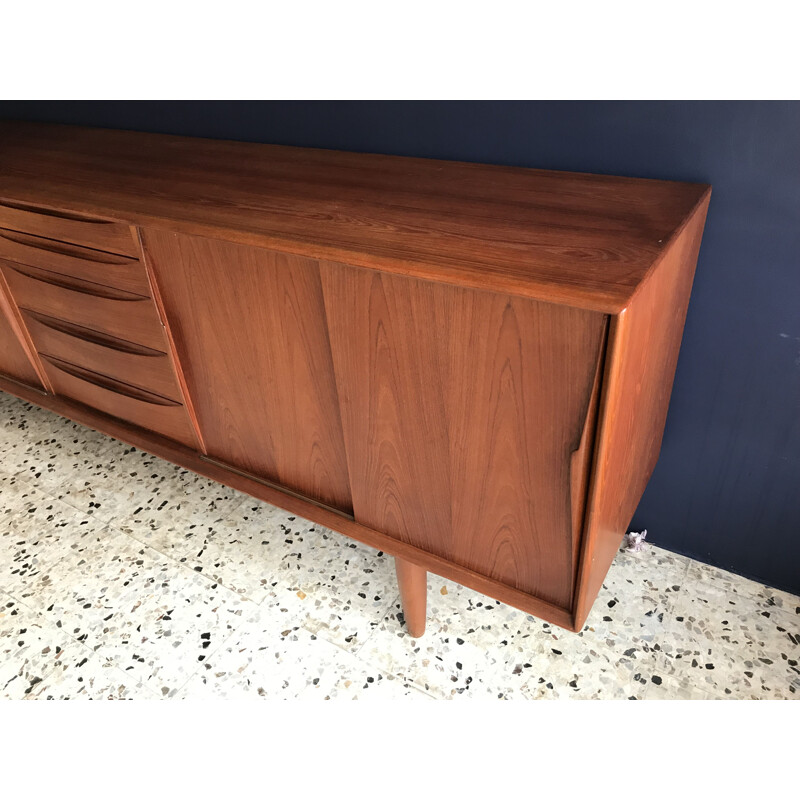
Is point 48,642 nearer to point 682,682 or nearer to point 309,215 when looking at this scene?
point 309,215

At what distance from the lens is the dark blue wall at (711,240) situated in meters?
1.16

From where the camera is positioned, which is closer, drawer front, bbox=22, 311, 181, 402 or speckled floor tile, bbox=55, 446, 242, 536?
drawer front, bbox=22, 311, 181, 402

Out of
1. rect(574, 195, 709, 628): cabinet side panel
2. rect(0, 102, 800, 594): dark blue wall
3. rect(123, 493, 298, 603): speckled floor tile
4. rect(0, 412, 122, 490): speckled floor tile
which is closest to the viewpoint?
rect(574, 195, 709, 628): cabinet side panel

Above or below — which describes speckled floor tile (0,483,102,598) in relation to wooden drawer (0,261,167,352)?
below

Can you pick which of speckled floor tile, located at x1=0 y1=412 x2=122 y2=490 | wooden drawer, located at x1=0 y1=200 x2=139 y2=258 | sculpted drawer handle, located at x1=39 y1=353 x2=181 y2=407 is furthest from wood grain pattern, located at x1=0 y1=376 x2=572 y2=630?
wooden drawer, located at x1=0 y1=200 x2=139 y2=258

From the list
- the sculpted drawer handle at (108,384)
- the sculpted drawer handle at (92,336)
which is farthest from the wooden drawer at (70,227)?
the sculpted drawer handle at (108,384)

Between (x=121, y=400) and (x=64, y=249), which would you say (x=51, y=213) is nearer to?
(x=64, y=249)

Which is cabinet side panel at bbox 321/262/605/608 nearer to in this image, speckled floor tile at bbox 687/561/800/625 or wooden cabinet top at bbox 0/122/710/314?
wooden cabinet top at bbox 0/122/710/314

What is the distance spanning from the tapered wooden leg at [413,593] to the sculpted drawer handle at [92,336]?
2.24ft

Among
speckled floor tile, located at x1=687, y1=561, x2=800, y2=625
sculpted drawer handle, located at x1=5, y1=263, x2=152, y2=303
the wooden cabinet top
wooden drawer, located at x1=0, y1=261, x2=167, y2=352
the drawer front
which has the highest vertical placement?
the wooden cabinet top

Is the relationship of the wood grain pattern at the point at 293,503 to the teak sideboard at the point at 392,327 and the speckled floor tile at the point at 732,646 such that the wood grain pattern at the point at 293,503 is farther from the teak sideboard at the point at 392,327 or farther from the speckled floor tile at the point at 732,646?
the speckled floor tile at the point at 732,646

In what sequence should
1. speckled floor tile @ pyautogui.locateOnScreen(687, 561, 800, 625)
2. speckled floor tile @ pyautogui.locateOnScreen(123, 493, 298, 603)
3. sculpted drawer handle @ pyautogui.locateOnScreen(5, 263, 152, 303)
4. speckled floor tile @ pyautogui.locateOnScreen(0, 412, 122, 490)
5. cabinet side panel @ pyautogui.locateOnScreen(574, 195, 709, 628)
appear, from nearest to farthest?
cabinet side panel @ pyautogui.locateOnScreen(574, 195, 709, 628) → sculpted drawer handle @ pyautogui.locateOnScreen(5, 263, 152, 303) → speckled floor tile @ pyautogui.locateOnScreen(687, 561, 800, 625) → speckled floor tile @ pyautogui.locateOnScreen(123, 493, 298, 603) → speckled floor tile @ pyautogui.locateOnScreen(0, 412, 122, 490)

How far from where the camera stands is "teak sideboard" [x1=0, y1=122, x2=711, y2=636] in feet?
3.22

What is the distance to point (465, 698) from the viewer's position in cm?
139
